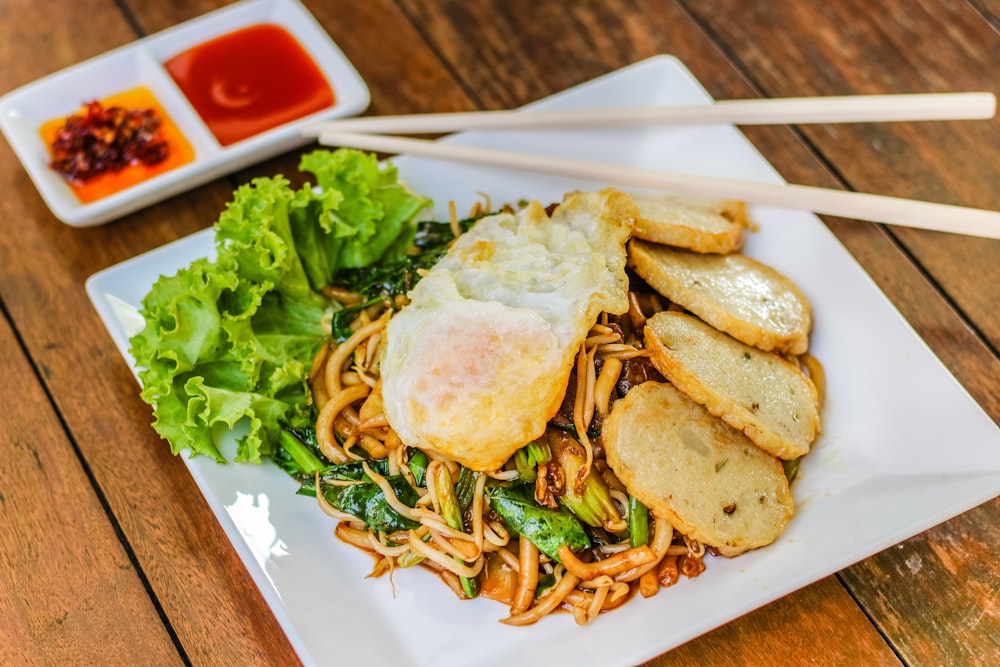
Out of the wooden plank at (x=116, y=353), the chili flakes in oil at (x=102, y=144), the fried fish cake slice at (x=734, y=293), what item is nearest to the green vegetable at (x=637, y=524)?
the fried fish cake slice at (x=734, y=293)

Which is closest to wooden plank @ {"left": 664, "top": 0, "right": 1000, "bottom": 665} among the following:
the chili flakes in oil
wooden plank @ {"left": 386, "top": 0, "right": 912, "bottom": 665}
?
wooden plank @ {"left": 386, "top": 0, "right": 912, "bottom": 665}

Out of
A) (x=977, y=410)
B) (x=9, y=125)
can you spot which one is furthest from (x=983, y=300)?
(x=9, y=125)

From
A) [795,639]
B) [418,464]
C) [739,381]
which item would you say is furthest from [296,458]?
[795,639]

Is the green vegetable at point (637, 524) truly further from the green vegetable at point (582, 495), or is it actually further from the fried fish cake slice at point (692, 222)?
the fried fish cake slice at point (692, 222)

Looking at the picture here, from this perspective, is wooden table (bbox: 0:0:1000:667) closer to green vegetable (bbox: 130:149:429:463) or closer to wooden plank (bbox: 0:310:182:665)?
wooden plank (bbox: 0:310:182:665)

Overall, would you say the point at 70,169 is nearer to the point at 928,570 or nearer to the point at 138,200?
the point at 138,200
